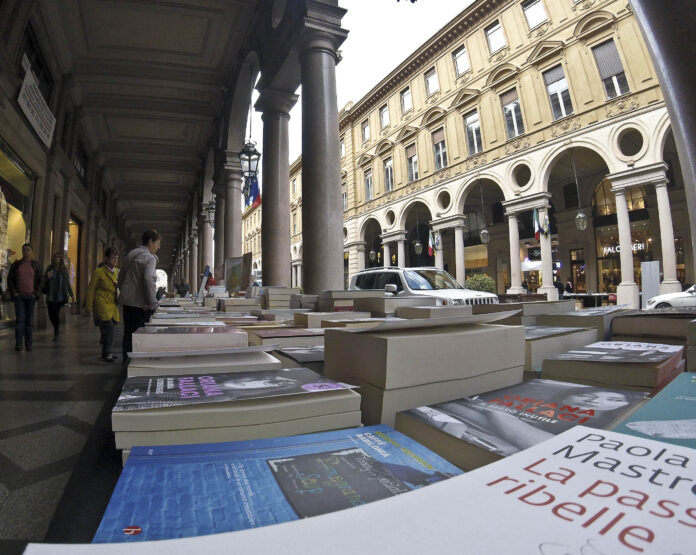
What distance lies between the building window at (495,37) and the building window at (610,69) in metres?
4.51

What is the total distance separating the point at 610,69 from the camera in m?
15.0

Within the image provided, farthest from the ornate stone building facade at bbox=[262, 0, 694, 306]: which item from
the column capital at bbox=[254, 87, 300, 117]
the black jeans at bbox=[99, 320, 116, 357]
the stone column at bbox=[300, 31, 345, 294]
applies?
the black jeans at bbox=[99, 320, 116, 357]

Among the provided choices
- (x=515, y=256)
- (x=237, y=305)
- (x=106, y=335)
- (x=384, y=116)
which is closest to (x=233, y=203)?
(x=106, y=335)

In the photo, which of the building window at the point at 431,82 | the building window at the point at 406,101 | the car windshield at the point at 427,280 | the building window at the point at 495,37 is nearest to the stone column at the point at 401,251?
the building window at the point at 406,101

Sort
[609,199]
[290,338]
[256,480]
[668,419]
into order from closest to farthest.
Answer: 1. [256,480]
2. [668,419]
3. [290,338]
4. [609,199]

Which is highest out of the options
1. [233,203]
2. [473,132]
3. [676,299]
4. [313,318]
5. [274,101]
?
[473,132]

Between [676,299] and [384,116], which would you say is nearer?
[676,299]

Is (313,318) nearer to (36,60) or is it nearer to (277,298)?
(277,298)

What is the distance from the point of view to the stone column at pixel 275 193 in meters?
6.87

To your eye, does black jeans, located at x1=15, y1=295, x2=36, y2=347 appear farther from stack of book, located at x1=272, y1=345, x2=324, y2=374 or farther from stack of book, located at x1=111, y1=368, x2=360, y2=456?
stack of book, located at x1=111, y1=368, x2=360, y2=456

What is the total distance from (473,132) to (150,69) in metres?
15.5

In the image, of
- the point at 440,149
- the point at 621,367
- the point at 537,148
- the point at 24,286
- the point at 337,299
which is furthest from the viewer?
the point at 440,149

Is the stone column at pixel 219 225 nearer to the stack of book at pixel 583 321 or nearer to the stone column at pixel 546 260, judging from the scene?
the stack of book at pixel 583 321

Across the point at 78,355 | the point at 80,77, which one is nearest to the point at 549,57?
the point at 80,77
